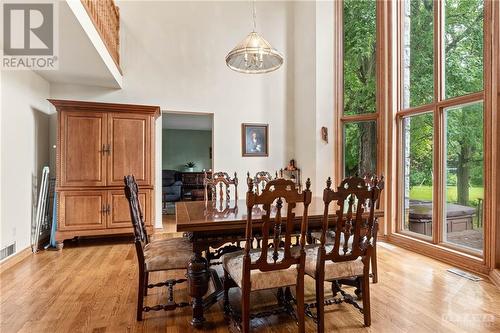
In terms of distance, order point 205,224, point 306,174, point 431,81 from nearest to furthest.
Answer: point 205,224 < point 431,81 < point 306,174

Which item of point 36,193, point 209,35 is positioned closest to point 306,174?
point 209,35

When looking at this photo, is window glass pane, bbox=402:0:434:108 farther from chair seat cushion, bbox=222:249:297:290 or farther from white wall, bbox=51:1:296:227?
chair seat cushion, bbox=222:249:297:290

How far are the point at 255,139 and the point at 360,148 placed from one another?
74.0 inches

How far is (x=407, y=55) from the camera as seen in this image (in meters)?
4.30

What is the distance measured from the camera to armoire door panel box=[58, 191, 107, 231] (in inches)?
155

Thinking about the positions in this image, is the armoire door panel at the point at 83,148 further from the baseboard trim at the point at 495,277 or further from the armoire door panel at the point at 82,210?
the baseboard trim at the point at 495,277

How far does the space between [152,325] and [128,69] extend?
4.18m

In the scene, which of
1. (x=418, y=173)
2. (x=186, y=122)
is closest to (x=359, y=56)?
(x=418, y=173)

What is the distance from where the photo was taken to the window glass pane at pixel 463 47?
3309 millimetres

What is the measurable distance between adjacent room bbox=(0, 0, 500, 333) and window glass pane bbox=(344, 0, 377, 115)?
36 mm

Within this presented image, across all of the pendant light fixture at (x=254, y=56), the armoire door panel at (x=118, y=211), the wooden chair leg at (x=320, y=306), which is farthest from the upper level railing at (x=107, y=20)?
the wooden chair leg at (x=320, y=306)

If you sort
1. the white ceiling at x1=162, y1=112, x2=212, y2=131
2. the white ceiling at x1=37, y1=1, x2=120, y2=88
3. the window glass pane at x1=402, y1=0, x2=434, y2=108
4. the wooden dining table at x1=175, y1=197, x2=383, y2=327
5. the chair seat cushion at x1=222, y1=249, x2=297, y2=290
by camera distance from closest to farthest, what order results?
1. the chair seat cushion at x1=222, y1=249, x2=297, y2=290
2. the wooden dining table at x1=175, y1=197, x2=383, y2=327
3. the white ceiling at x1=37, y1=1, x2=120, y2=88
4. the window glass pane at x1=402, y1=0, x2=434, y2=108
5. the white ceiling at x1=162, y1=112, x2=212, y2=131

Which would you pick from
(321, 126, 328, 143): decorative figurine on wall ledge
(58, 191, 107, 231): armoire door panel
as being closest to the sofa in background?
(58, 191, 107, 231): armoire door panel

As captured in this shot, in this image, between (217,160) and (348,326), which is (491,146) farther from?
(217,160)
